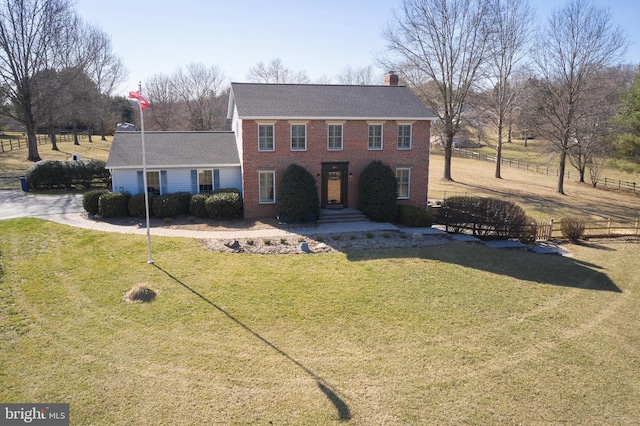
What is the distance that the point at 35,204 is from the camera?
963 inches

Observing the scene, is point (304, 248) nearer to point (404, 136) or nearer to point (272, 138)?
point (272, 138)

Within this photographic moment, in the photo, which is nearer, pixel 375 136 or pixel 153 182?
pixel 153 182

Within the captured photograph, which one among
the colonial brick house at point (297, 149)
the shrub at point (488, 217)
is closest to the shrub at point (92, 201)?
the colonial brick house at point (297, 149)

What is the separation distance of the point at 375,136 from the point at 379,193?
3.49m

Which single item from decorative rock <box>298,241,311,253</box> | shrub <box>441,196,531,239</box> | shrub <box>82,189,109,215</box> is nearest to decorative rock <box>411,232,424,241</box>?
shrub <box>441,196,531,239</box>

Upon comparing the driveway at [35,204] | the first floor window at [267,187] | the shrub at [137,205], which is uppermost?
the first floor window at [267,187]

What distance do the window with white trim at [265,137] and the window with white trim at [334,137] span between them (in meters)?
3.07

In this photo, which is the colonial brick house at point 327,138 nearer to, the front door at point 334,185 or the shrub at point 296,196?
the front door at point 334,185

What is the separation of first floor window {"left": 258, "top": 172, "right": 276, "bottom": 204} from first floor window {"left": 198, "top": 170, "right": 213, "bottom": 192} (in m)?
3.37

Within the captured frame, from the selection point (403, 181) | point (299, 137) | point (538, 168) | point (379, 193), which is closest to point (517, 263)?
point (379, 193)

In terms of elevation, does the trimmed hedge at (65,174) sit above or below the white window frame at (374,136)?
below

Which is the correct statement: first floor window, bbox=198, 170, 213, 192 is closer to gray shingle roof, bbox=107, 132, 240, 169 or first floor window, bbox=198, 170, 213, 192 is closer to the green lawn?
gray shingle roof, bbox=107, 132, 240, 169

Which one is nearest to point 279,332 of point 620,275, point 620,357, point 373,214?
point 620,357

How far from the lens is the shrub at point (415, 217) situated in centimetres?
2222
